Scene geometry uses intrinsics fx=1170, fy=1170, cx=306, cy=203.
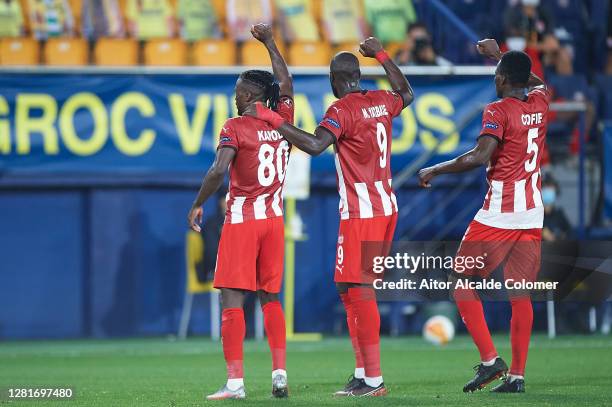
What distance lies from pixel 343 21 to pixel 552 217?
164 inches

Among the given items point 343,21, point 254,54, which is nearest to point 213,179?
point 254,54

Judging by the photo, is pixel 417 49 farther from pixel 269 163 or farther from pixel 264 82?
pixel 269 163

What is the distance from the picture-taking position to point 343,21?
16.5 meters

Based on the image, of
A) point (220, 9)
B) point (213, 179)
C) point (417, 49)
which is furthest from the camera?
point (220, 9)

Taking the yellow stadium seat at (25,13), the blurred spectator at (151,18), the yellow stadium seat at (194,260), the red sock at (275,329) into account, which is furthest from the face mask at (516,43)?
the red sock at (275,329)

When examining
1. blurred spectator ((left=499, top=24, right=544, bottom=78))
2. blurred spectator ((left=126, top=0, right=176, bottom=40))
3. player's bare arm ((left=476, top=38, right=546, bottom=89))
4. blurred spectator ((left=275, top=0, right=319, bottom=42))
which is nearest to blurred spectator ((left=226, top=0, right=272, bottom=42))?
blurred spectator ((left=275, top=0, right=319, bottom=42))

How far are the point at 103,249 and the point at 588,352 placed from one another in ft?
21.0

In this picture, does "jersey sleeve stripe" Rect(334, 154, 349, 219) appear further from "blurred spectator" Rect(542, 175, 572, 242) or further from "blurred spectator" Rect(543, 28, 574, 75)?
"blurred spectator" Rect(543, 28, 574, 75)

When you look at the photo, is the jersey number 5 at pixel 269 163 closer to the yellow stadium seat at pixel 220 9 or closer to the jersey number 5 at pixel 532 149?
the jersey number 5 at pixel 532 149

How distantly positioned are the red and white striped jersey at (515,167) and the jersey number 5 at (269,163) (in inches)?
54.6

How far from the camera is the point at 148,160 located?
576 inches

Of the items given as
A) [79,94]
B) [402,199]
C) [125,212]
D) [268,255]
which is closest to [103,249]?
[125,212]

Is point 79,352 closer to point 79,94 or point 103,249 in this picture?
point 103,249

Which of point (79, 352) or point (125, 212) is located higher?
point (125, 212)
